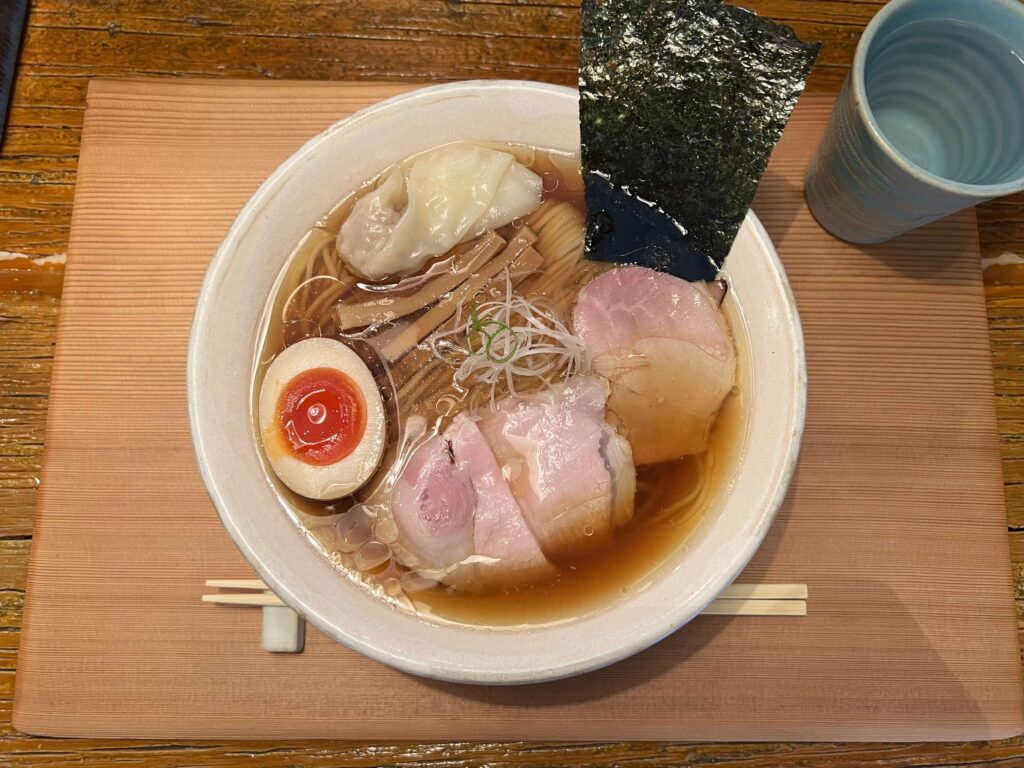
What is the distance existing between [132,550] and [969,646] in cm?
222

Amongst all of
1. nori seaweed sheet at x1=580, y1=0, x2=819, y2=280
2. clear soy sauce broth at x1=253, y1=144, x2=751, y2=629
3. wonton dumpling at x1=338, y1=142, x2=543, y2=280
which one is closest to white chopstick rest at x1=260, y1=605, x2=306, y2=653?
clear soy sauce broth at x1=253, y1=144, x2=751, y2=629


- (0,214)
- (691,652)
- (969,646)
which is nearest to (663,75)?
(691,652)

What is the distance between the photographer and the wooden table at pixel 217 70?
6.39 ft

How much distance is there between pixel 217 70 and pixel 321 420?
4.25 feet

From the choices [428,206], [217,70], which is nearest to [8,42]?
[217,70]

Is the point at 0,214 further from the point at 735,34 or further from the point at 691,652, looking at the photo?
the point at 691,652

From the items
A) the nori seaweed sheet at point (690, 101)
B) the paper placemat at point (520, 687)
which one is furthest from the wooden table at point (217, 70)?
the nori seaweed sheet at point (690, 101)

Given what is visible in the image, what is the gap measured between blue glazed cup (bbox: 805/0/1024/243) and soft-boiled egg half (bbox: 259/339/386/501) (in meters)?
1.33

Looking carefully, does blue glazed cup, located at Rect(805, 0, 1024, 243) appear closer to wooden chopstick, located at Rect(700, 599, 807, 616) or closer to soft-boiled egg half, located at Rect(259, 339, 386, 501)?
wooden chopstick, located at Rect(700, 599, 807, 616)

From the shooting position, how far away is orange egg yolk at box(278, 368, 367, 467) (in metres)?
1.60

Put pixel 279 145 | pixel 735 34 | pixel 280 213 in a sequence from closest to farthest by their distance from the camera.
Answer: pixel 735 34 → pixel 280 213 → pixel 279 145

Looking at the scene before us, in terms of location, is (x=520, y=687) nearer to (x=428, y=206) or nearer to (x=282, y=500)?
(x=282, y=500)

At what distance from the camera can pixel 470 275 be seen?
5.83 ft

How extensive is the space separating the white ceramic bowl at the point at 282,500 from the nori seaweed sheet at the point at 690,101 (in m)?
0.11
